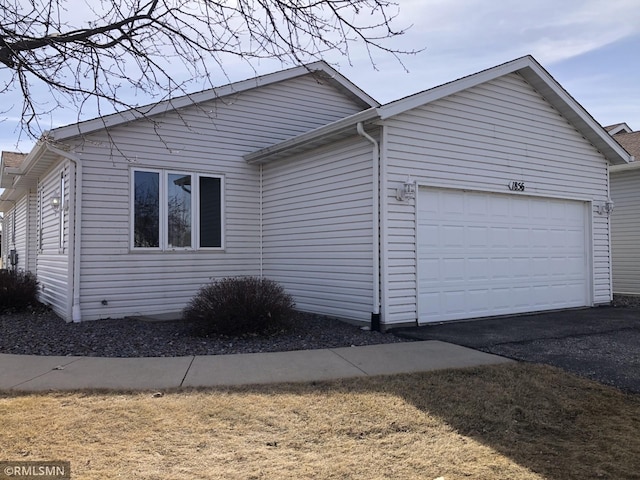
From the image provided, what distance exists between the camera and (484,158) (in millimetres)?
9961

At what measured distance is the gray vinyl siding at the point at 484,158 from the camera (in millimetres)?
8656

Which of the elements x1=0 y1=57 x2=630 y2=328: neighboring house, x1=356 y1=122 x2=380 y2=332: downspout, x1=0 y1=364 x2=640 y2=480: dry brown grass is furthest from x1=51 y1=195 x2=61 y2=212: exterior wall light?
x1=356 y1=122 x2=380 y2=332: downspout

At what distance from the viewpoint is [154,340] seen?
7793 millimetres

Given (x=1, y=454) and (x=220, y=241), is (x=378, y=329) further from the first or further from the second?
(x=1, y=454)

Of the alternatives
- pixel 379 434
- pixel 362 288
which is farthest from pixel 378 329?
pixel 379 434

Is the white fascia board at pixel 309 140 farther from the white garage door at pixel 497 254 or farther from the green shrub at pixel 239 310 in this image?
the green shrub at pixel 239 310

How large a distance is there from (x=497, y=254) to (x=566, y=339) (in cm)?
265

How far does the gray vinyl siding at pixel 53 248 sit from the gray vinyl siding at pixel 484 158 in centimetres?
649

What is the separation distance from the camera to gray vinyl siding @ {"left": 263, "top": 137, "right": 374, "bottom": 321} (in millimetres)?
8891

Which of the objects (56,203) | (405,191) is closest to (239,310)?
(405,191)

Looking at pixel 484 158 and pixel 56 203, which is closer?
pixel 484 158

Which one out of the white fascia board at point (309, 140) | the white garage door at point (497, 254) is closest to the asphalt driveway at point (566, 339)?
the white garage door at point (497, 254)

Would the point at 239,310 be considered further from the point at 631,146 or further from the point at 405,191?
the point at 631,146

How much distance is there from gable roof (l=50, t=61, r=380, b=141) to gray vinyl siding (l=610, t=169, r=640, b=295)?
7.75 m
